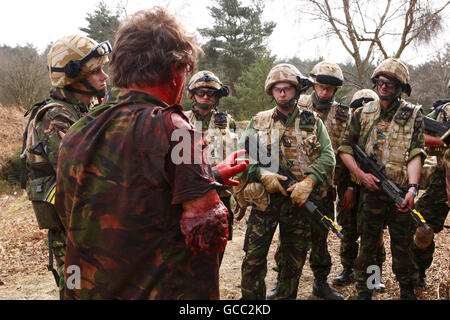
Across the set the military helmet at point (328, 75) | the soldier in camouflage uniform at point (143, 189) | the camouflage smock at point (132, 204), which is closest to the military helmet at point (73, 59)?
the soldier in camouflage uniform at point (143, 189)

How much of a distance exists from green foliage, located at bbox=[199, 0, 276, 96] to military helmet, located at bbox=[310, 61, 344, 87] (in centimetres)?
1837

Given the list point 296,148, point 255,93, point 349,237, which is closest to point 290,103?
point 296,148

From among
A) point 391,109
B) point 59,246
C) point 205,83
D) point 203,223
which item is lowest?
point 59,246

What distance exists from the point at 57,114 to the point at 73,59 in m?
0.55

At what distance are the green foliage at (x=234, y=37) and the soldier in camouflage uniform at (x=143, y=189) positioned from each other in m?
21.7

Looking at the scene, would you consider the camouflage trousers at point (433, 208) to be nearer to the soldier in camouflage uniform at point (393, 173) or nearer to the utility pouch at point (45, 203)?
the soldier in camouflage uniform at point (393, 173)

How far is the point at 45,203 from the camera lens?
270 cm

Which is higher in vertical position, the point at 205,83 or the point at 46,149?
the point at 205,83

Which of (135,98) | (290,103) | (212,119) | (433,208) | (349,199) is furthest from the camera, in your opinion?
(212,119)

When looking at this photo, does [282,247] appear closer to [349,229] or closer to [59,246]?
[349,229]

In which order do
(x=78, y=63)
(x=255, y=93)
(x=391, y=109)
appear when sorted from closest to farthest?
(x=78, y=63) → (x=391, y=109) → (x=255, y=93)

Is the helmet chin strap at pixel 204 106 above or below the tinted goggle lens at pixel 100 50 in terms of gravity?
below

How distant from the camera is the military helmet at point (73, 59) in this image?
2.93 meters
